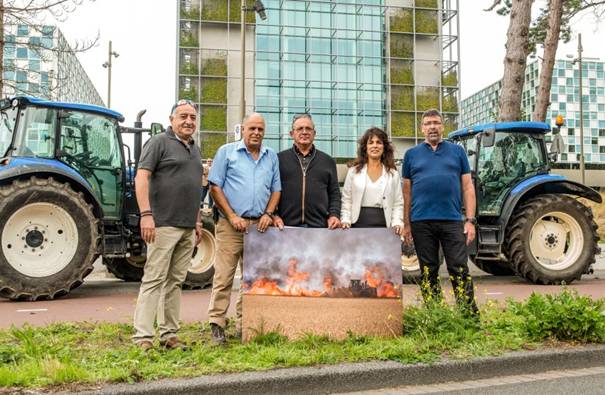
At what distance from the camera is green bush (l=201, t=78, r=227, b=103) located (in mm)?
49250

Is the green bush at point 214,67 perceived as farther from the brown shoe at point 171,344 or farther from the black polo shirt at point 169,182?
the brown shoe at point 171,344

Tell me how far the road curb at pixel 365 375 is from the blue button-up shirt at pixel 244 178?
1587 millimetres

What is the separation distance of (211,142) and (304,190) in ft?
142

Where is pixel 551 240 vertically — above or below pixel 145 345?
above

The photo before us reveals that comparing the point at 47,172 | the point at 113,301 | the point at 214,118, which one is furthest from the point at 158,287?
the point at 214,118

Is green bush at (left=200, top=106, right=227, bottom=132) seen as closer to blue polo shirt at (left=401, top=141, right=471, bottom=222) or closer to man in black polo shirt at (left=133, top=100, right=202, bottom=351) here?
blue polo shirt at (left=401, top=141, right=471, bottom=222)

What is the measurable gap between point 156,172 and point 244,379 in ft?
6.22

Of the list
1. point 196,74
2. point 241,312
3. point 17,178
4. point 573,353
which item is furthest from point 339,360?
point 196,74

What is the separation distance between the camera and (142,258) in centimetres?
1209

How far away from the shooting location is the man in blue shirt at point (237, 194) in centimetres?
589

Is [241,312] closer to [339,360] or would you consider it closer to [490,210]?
[339,360]

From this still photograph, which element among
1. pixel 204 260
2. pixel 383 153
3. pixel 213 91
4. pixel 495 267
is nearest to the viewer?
pixel 383 153

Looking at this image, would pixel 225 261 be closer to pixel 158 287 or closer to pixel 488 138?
pixel 158 287

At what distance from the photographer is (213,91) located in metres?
49.3
